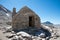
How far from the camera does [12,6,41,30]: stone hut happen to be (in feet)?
75.1

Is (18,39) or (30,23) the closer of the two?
(18,39)

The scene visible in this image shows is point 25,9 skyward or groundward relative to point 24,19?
skyward

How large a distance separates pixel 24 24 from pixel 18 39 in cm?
720

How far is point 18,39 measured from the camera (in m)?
16.3

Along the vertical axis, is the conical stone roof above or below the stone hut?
above

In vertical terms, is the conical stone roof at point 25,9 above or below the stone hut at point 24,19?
above

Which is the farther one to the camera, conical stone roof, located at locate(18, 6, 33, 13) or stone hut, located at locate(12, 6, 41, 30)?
Answer: conical stone roof, located at locate(18, 6, 33, 13)

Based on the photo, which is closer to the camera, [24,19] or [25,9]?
[24,19]

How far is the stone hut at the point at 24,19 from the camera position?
22.9m

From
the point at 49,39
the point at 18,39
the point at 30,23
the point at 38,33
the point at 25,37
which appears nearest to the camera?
the point at 18,39

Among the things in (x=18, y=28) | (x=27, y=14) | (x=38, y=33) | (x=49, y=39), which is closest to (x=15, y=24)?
(x=18, y=28)

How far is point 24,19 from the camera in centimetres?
2333

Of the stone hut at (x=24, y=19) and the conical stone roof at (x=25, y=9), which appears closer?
the stone hut at (x=24, y=19)

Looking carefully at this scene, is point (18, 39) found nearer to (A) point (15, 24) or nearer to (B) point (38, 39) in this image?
(B) point (38, 39)
